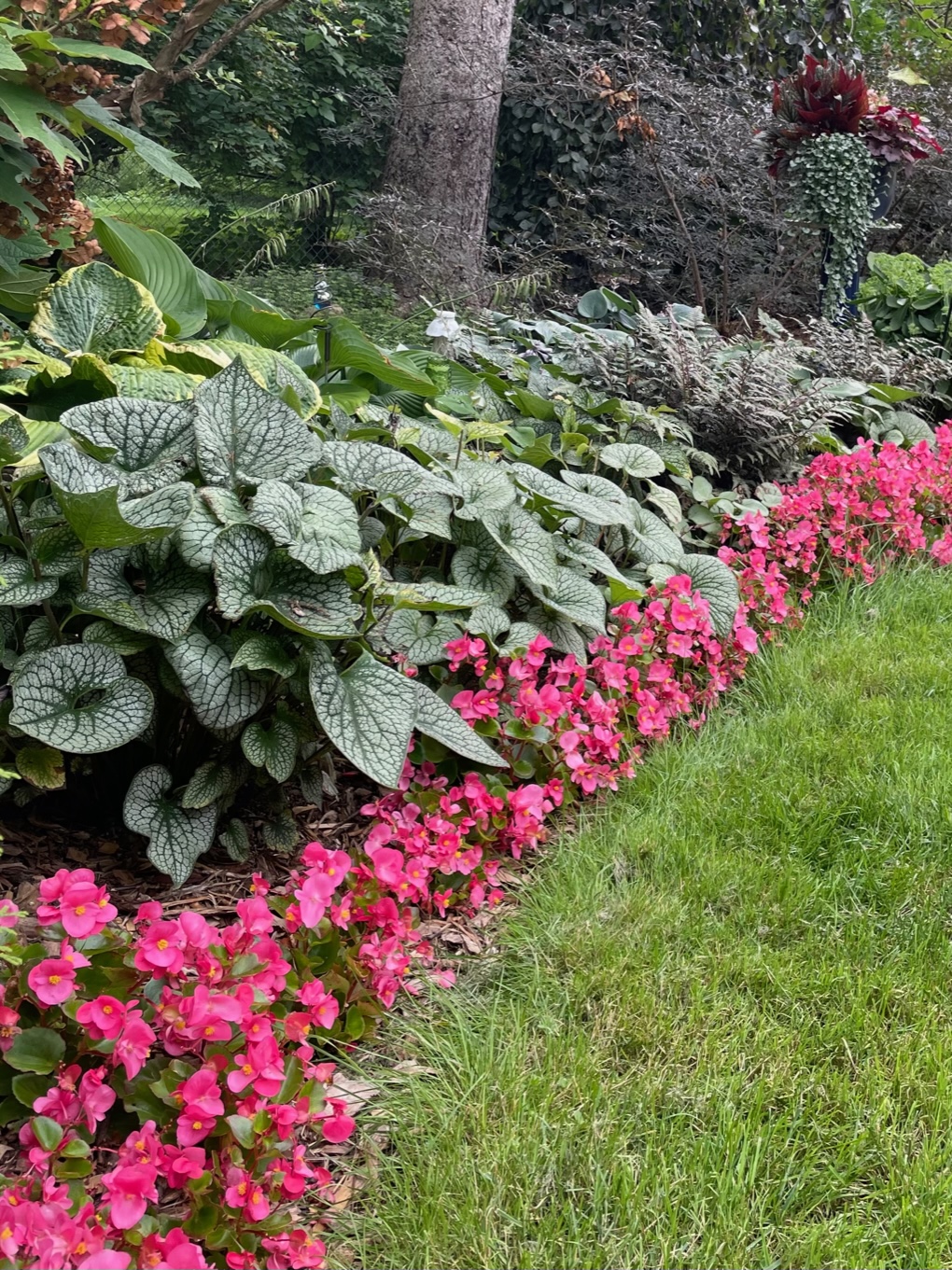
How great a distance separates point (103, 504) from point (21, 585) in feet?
0.89

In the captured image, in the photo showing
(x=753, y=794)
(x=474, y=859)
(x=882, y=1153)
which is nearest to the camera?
(x=882, y=1153)

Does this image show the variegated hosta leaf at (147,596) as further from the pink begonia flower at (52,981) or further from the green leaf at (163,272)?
the green leaf at (163,272)

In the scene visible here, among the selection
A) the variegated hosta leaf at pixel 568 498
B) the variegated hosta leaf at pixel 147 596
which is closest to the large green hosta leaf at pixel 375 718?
the variegated hosta leaf at pixel 147 596

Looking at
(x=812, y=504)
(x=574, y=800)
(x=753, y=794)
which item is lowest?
(x=574, y=800)

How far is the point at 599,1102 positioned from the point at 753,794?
0.89 m

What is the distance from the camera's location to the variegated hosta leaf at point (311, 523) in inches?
63.4

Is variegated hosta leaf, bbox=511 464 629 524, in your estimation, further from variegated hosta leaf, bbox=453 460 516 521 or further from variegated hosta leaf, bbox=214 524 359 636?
variegated hosta leaf, bbox=214 524 359 636

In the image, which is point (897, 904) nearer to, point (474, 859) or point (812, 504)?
point (474, 859)

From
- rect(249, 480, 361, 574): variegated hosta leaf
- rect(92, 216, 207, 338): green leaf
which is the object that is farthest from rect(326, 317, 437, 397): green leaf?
rect(249, 480, 361, 574): variegated hosta leaf

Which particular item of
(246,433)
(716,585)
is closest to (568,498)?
(716,585)

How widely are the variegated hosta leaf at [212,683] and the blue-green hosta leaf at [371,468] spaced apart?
0.44 meters

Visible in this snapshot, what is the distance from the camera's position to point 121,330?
2.23 metres

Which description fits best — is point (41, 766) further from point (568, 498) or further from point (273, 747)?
point (568, 498)

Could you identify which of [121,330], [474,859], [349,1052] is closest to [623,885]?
[474,859]
